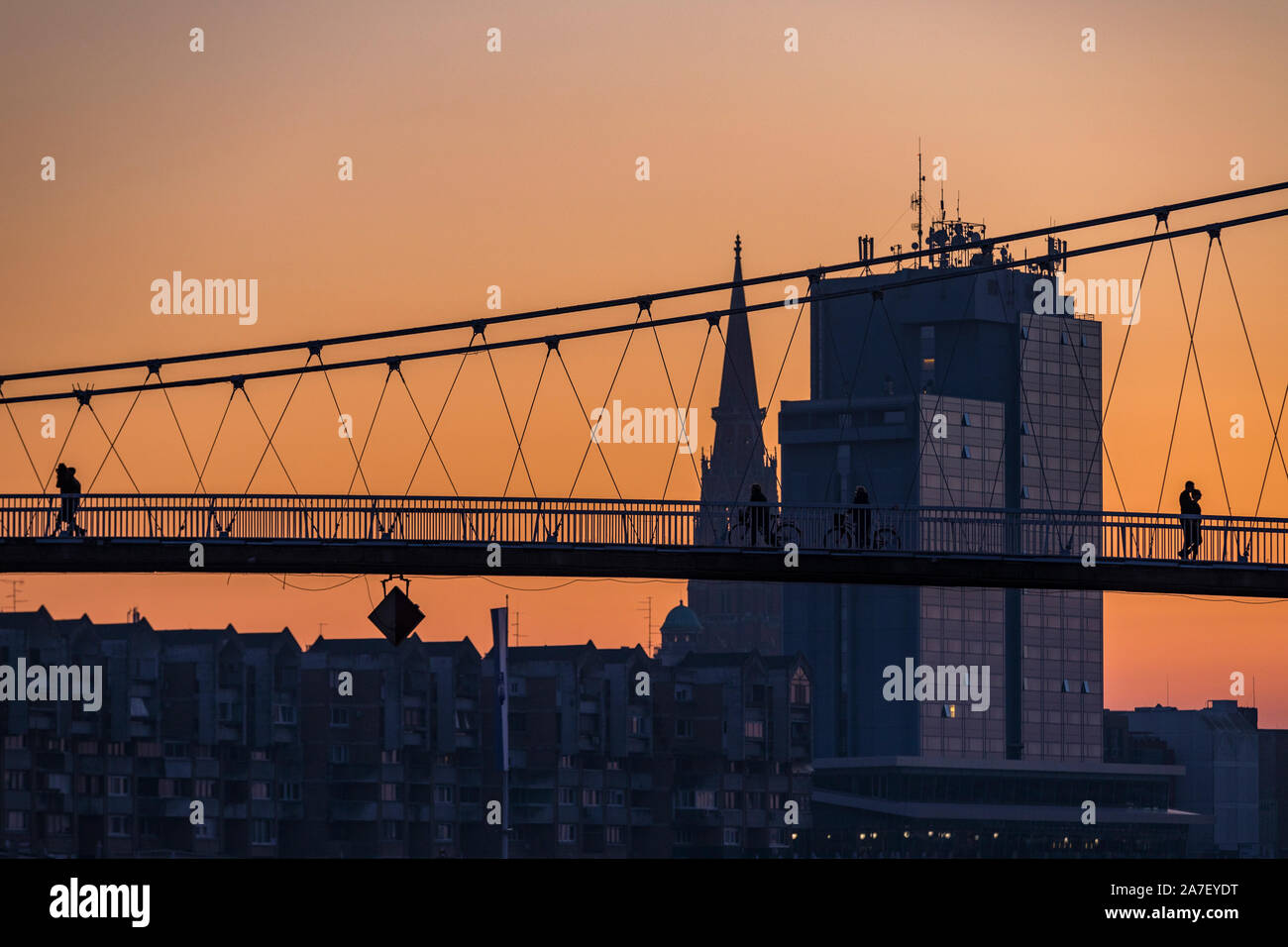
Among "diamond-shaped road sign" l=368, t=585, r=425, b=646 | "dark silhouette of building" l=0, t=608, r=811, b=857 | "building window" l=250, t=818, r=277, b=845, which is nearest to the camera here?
"diamond-shaped road sign" l=368, t=585, r=425, b=646

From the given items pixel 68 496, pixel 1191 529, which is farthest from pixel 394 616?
pixel 1191 529

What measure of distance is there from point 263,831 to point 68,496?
397 ft

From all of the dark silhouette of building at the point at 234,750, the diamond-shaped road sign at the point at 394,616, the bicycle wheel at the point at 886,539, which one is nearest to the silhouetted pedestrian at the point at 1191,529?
the bicycle wheel at the point at 886,539

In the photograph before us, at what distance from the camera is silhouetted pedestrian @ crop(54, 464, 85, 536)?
236 feet

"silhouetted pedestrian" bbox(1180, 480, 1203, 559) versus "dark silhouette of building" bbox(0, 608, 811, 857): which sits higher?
"silhouetted pedestrian" bbox(1180, 480, 1203, 559)

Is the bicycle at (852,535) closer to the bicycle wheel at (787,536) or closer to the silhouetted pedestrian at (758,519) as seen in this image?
the bicycle wheel at (787,536)

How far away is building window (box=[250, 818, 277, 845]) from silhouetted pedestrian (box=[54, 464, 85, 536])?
116 meters

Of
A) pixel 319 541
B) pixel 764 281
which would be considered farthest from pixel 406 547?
pixel 764 281

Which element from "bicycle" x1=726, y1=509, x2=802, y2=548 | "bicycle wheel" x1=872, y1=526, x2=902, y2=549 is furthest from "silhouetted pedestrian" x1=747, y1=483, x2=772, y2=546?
"bicycle wheel" x1=872, y1=526, x2=902, y2=549

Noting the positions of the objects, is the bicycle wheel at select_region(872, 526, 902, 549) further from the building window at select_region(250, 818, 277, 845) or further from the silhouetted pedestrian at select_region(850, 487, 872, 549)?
the building window at select_region(250, 818, 277, 845)

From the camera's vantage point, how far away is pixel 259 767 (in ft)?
621

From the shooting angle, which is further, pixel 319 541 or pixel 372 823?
pixel 372 823
